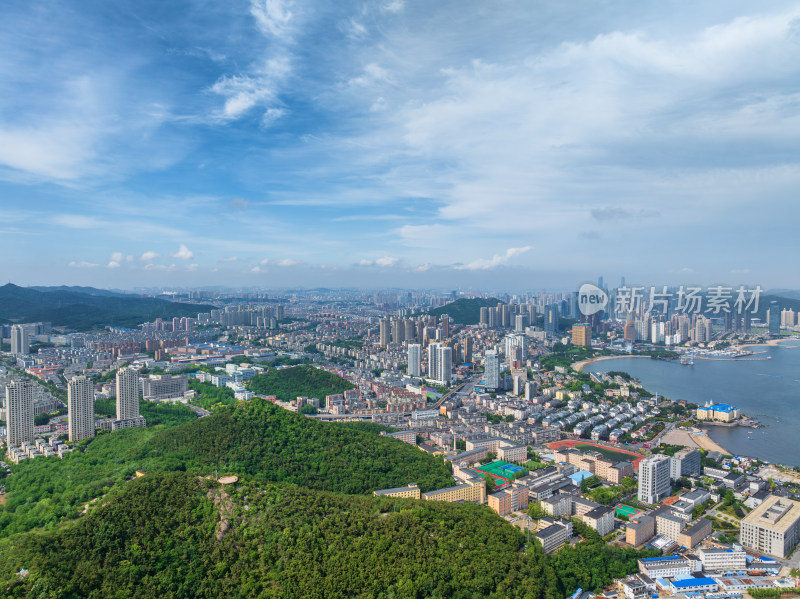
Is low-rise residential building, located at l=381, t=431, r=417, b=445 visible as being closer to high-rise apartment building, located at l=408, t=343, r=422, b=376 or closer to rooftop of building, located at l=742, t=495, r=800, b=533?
rooftop of building, located at l=742, t=495, r=800, b=533

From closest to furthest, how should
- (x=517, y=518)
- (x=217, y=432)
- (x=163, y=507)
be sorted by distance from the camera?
(x=163, y=507), (x=517, y=518), (x=217, y=432)

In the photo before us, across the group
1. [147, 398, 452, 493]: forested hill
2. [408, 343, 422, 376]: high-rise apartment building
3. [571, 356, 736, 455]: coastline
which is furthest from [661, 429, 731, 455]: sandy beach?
[408, 343, 422, 376]: high-rise apartment building

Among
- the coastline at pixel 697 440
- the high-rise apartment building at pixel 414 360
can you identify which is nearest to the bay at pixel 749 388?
the coastline at pixel 697 440

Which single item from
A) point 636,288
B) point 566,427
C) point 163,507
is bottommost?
point 566,427

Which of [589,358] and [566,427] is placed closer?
[566,427]

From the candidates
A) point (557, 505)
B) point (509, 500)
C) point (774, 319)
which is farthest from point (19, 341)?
point (774, 319)

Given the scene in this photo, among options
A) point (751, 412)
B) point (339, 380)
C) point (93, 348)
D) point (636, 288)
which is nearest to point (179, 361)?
point (93, 348)

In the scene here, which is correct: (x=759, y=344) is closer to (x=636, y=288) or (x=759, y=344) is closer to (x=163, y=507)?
(x=636, y=288)
